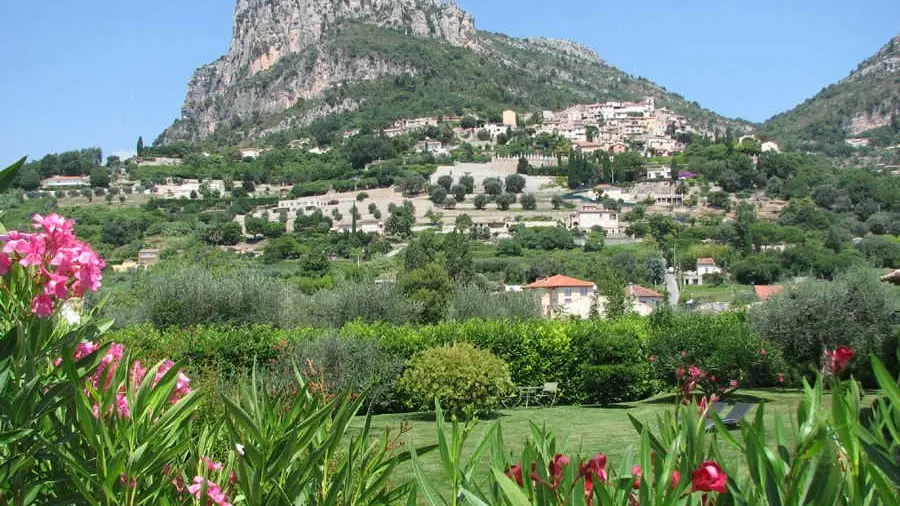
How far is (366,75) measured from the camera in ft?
508

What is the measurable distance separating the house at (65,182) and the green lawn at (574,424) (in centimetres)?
10663

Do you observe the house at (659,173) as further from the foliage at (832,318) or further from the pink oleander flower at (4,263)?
the pink oleander flower at (4,263)

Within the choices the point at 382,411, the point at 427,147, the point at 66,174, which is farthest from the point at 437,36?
the point at 382,411

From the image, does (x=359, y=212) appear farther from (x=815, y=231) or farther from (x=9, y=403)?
(x=9, y=403)

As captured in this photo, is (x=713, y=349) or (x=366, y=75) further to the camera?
(x=366, y=75)

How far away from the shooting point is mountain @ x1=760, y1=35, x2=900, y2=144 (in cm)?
16025

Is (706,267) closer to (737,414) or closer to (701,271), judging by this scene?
(701,271)

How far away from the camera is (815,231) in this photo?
265 feet

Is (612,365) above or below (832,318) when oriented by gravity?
below

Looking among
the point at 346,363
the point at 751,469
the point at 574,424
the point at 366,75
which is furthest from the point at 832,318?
the point at 366,75

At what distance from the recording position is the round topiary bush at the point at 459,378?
48.4 ft

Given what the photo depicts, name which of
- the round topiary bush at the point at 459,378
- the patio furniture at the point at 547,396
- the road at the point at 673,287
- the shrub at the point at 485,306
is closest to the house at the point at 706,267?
the road at the point at 673,287

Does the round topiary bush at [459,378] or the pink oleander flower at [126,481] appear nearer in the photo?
the pink oleander flower at [126,481]

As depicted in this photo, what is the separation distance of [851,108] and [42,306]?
18437 centimetres
